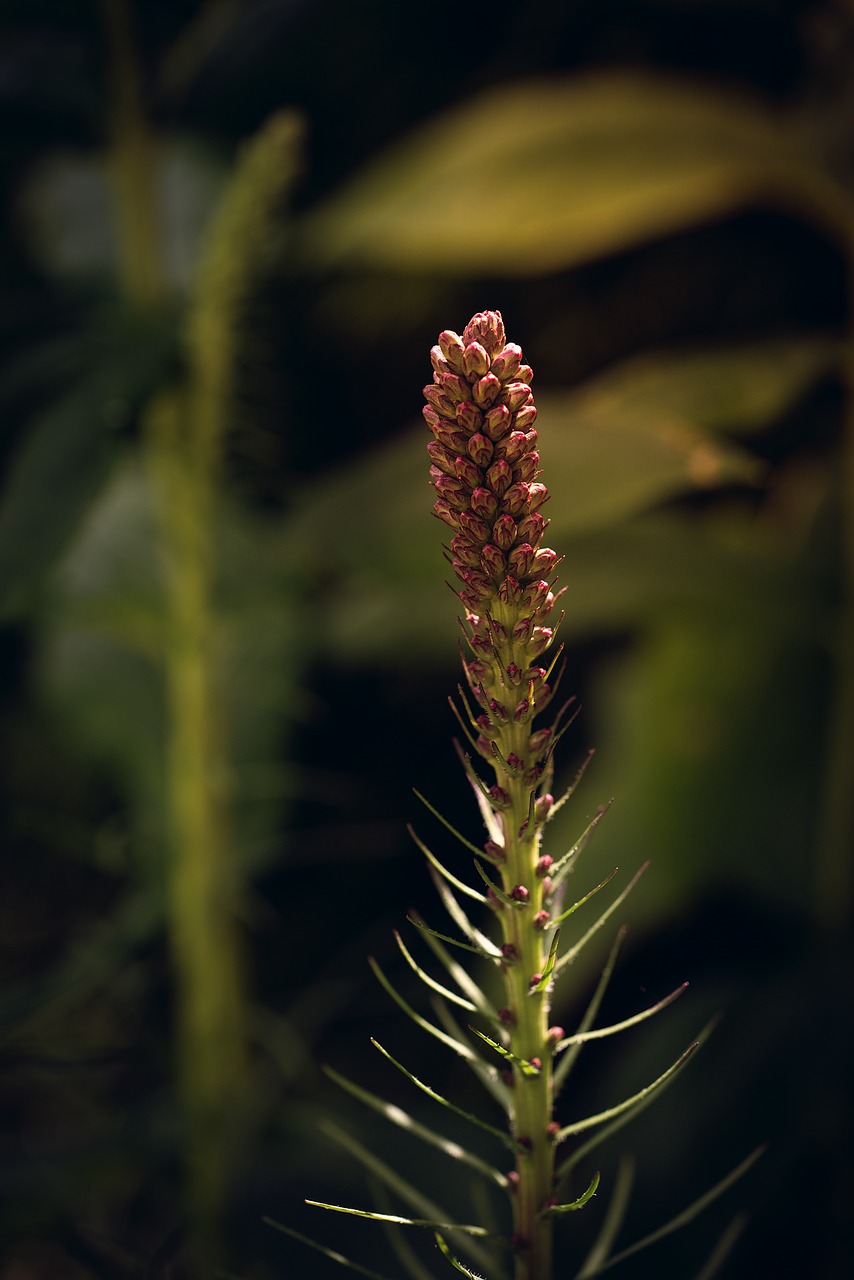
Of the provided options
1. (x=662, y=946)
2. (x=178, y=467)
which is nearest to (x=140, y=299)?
(x=178, y=467)

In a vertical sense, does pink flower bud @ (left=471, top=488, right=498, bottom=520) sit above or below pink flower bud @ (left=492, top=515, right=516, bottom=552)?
above

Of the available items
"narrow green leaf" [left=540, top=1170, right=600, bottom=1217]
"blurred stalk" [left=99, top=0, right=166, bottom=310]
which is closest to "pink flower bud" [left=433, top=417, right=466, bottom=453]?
"narrow green leaf" [left=540, top=1170, right=600, bottom=1217]

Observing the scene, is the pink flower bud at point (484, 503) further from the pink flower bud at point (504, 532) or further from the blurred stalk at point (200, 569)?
the blurred stalk at point (200, 569)

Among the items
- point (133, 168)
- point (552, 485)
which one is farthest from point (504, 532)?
point (133, 168)

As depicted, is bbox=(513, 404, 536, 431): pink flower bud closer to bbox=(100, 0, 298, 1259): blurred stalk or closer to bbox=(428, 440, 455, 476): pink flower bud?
bbox=(428, 440, 455, 476): pink flower bud

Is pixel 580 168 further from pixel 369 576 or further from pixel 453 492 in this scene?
pixel 453 492

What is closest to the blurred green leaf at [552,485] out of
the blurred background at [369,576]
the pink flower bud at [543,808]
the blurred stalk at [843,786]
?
the blurred background at [369,576]
